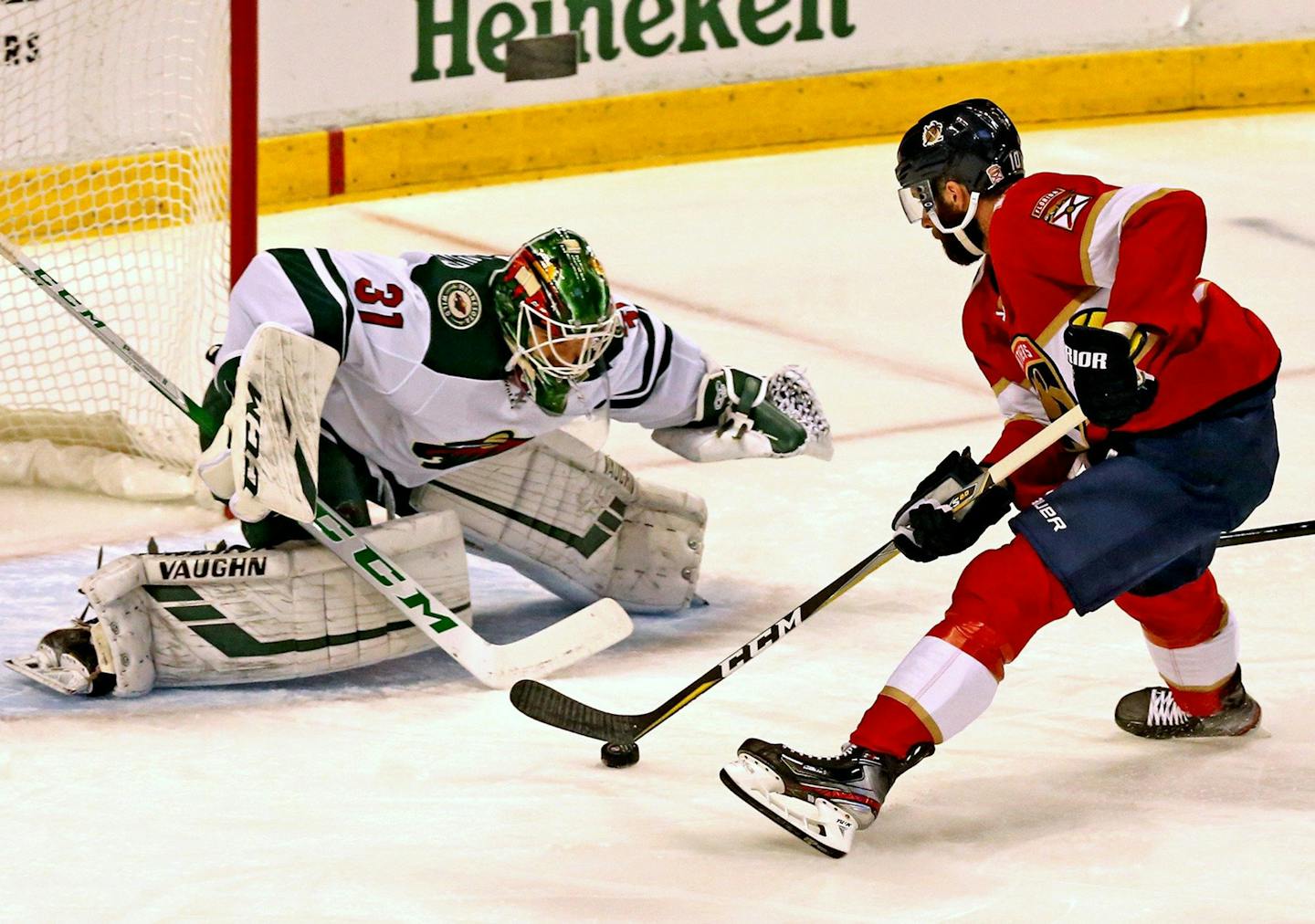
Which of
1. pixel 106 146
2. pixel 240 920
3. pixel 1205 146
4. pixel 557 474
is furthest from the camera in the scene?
pixel 1205 146

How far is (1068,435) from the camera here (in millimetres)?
3129

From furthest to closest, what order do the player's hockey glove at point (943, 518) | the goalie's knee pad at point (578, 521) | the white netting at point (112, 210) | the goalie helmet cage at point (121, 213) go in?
the white netting at point (112, 210) < the goalie helmet cage at point (121, 213) < the goalie's knee pad at point (578, 521) < the player's hockey glove at point (943, 518)

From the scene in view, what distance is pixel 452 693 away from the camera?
350cm

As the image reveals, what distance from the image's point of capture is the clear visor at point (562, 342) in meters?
3.41

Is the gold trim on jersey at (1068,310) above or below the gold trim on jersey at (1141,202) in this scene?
below

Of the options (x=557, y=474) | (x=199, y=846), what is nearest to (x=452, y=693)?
(x=557, y=474)

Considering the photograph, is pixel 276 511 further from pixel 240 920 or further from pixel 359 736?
pixel 240 920

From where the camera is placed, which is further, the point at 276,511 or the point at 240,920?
the point at 276,511

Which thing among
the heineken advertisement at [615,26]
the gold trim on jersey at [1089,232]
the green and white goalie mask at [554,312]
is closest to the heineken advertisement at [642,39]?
the heineken advertisement at [615,26]

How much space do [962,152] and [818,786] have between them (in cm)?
87

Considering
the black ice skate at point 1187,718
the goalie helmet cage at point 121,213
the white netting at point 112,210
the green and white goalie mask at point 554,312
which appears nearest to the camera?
the black ice skate at point 1187,718

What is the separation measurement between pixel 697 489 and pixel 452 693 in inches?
51.5

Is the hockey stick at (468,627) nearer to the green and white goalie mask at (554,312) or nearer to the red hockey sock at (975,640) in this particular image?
the green and white goalie mask at (554,312)

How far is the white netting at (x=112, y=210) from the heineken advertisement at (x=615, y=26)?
1732 mm
